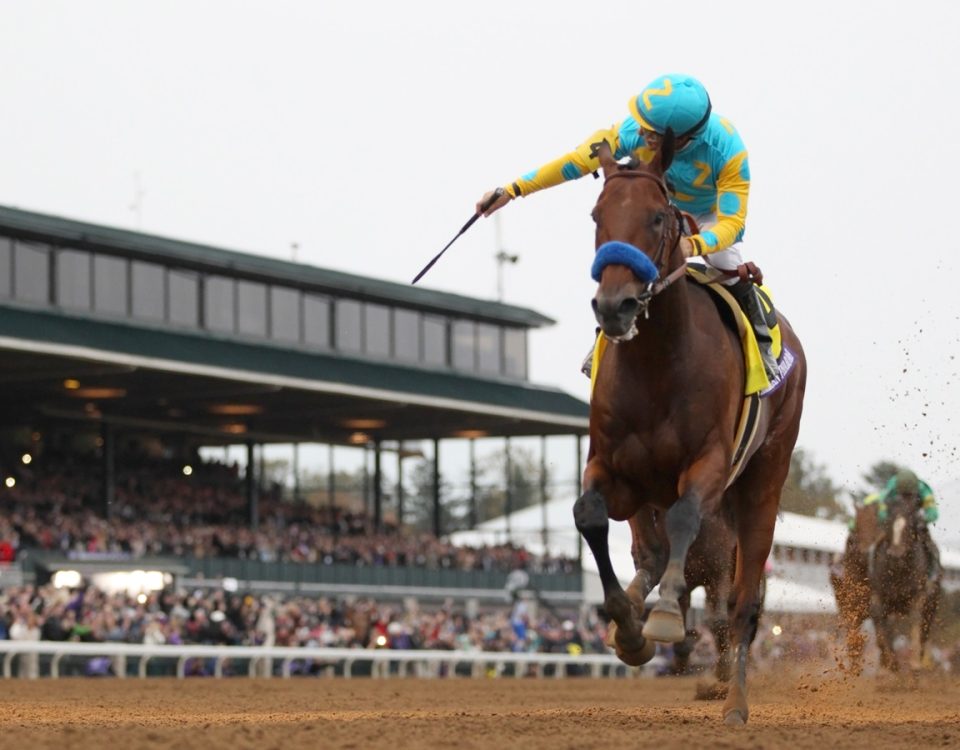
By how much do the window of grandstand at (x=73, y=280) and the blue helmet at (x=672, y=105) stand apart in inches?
979

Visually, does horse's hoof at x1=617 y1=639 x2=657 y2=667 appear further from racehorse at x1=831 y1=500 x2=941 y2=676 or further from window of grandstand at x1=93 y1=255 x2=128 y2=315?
window of grandstand at x1=93 y1=255 x2=128 y2=315

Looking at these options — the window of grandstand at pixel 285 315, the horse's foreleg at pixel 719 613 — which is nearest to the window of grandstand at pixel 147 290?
the window of grandstand at pixel 285 315

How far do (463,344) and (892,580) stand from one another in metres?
24.4

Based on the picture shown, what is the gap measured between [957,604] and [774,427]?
42.2 ft

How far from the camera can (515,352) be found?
4206 cm

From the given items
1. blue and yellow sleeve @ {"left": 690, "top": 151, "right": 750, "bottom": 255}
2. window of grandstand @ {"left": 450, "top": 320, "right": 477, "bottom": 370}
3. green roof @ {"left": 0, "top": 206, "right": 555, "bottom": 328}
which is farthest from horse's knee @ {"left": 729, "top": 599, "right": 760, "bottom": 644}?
window of grandstand @ {"left": 450, "top": 320, "right": 477, "bottom": 370}

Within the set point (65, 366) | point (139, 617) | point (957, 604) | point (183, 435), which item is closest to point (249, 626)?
point (139, 617)

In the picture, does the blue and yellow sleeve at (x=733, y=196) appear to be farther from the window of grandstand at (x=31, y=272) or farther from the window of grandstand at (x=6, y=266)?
the window of grandstand at (x=31, y=272)

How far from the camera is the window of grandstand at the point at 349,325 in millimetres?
38047

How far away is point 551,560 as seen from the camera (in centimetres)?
3734

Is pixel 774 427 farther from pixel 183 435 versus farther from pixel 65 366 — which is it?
pixel 183 435

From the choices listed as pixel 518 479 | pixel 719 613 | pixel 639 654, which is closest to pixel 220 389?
pixel 518 479

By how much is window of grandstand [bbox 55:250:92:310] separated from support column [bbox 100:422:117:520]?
7.70ft

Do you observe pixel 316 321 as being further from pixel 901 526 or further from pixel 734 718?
pixel 734 718
